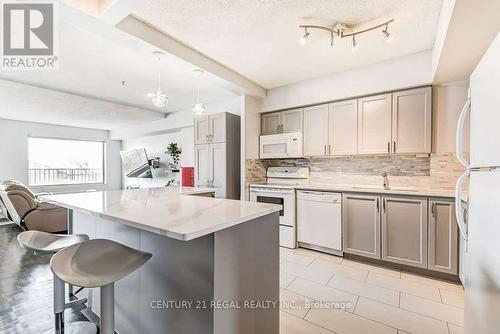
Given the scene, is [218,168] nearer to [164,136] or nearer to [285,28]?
[285,28]

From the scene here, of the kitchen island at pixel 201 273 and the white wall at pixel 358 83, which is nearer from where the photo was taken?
the kitchen island at pixel 201 273

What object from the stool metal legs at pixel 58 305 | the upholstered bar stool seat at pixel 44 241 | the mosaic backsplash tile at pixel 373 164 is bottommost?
the stool metal legs at pixel 58 305

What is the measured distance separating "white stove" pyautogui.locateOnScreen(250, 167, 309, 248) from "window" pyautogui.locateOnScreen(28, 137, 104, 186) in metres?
5.90

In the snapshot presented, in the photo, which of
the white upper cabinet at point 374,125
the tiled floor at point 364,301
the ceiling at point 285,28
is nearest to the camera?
→ the tiled floor at point 364,301

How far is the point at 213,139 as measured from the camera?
13.0 feet

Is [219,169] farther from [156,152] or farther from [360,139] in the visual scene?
[156,152]

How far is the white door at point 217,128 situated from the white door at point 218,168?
0.10 meters

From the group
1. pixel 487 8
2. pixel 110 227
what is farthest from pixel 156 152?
pixel 487 8

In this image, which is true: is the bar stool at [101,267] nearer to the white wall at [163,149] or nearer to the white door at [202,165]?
the white door at [202,165]

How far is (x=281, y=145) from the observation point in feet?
12.2

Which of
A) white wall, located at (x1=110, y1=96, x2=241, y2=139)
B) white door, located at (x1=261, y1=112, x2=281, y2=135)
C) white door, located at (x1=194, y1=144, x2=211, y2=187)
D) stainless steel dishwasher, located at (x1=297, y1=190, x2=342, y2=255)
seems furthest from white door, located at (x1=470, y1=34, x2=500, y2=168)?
white wall, located at (x1=110, y1=96, x2=241, y2=139)

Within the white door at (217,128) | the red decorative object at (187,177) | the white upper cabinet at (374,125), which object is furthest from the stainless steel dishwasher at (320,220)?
the red decorative object at (187,177)

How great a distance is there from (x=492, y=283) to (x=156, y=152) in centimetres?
641

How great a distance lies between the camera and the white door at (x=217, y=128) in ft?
12.5
